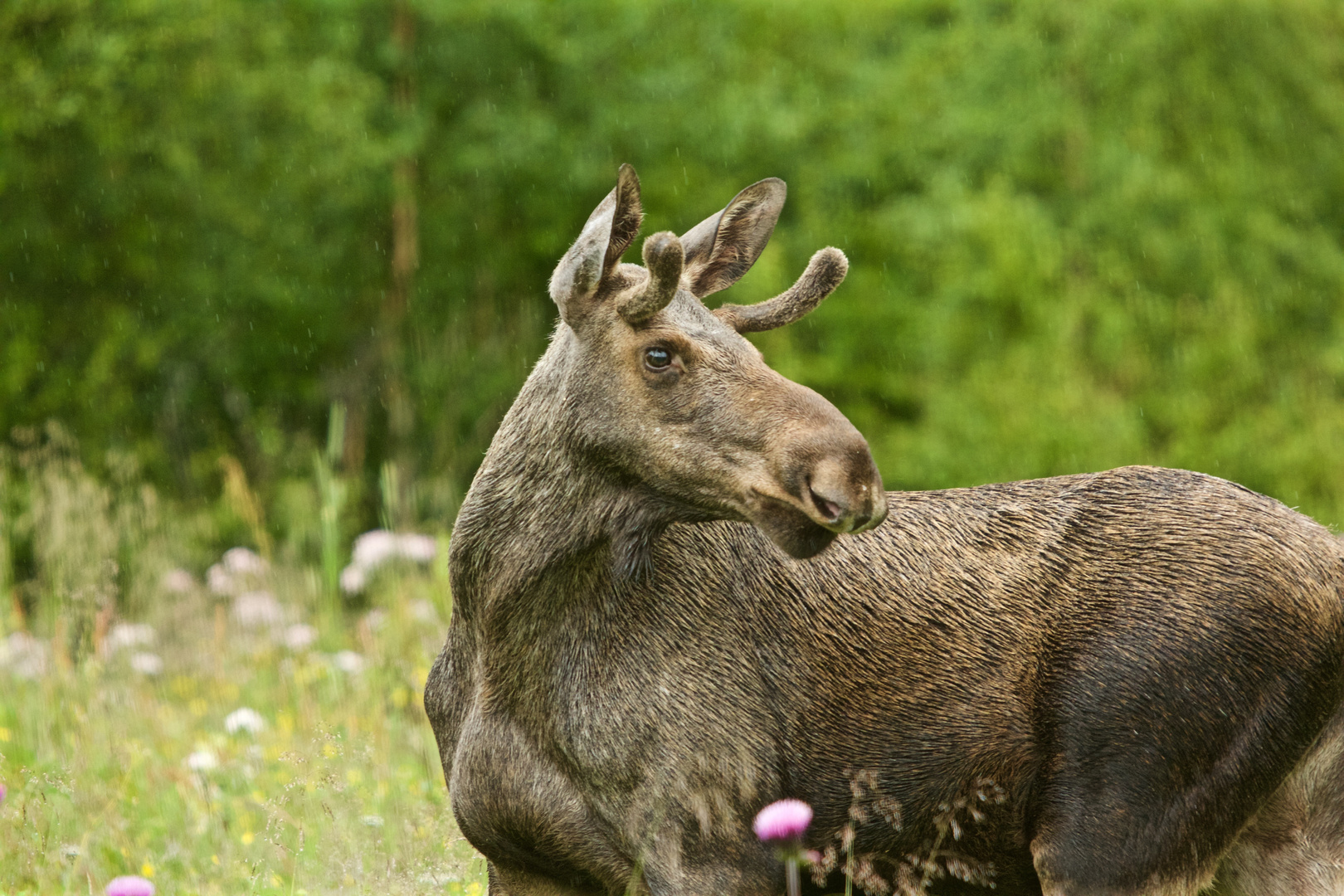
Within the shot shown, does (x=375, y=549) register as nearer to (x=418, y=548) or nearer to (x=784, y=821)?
(x=418, y=548)

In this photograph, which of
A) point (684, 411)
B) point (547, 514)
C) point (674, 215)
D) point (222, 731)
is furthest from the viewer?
point (674, 215)

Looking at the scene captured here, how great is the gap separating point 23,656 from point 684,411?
5394mm

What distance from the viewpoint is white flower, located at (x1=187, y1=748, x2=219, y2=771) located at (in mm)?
6102

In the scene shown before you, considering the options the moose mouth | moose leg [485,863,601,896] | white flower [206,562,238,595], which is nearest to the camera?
the moose mouth

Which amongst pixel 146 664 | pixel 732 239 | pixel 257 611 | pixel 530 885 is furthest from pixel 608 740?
pixel 257 611

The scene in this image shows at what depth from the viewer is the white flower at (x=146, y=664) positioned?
7.49 m

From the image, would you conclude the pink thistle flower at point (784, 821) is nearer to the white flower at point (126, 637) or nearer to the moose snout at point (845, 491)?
the moose snout at point (845, 491)

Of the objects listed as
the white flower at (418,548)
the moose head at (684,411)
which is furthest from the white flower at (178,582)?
the moose head at (684,411)

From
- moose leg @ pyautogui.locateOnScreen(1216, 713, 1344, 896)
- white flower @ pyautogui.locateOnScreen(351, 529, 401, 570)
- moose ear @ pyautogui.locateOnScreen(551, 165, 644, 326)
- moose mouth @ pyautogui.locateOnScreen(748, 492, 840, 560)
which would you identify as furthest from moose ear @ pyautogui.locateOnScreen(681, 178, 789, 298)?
white flower @ pyautogui.locateOnScreen(351, 529, 401, 570)

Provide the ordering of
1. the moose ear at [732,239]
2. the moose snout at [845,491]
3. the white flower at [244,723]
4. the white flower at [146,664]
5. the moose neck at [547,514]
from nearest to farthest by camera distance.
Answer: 1. the moose snout at [845,491]
2. the moose neck at [547,514]
3. the moose ear at [732,239]
4. the white flower at [244,723]
5. the white flower at [146,664]

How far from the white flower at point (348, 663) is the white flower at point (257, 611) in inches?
19.0

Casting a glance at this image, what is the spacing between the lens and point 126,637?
7633 millimetres

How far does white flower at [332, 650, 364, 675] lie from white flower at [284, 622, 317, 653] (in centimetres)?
17

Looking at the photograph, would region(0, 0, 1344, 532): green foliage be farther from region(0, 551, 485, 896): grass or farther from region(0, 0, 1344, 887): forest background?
region(0, 551, 485, 896): grass
